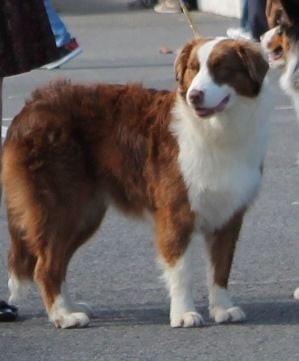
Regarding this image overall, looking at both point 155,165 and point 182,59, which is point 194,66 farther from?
point 155,165

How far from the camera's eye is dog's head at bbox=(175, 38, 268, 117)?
540cm

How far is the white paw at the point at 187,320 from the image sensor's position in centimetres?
560

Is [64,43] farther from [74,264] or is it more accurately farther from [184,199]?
[184,199]

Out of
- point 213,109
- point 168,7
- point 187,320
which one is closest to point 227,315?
point 187,320

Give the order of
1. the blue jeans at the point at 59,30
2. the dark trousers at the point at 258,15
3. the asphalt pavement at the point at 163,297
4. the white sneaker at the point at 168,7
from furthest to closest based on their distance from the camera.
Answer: the white sneaker at the point at 168,7 < the blue jeans at the point at 59,30 < the dark trousers at the point at 258,15 < the asphalt pavement at the point at 163,297

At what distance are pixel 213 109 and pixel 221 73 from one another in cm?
16

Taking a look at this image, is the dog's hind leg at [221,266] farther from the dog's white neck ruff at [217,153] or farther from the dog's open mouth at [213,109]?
the dog's open mouth at [213,109]

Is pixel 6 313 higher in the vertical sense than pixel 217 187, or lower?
lower

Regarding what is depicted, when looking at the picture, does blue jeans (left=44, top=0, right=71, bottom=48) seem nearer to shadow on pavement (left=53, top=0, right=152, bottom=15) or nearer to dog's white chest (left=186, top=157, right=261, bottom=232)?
shadow on pavement (left=53, top=0, right=152, bottom=15)

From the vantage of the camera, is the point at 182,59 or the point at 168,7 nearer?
the point at 182,59

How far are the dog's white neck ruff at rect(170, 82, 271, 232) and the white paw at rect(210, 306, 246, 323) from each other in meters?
0.42

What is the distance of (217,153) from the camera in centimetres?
559

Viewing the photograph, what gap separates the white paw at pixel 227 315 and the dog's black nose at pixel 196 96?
961 mm

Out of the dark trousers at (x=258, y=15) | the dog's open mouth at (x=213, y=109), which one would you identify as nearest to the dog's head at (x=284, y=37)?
the dog's open mouth at (x=213, y=109)
